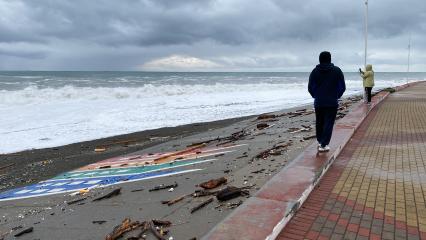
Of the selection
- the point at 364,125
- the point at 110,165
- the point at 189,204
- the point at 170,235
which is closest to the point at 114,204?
the point at 189,204

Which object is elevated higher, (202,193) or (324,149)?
(324,149)

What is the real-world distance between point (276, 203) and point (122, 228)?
181cm

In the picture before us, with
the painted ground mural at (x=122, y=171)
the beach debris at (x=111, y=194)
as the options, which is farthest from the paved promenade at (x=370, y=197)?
the beach debris at (x=111, y=194)

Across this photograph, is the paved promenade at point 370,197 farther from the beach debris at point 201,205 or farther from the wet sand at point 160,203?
the beach debris at point 201,205

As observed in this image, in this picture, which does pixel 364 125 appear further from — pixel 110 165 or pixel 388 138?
pixel 110 165

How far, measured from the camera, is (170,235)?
14.6 ft

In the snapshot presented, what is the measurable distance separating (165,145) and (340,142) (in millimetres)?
6113

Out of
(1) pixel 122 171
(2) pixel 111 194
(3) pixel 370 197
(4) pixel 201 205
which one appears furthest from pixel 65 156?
(3) pixel 370 197

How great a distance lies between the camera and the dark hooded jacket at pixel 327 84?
278 inches

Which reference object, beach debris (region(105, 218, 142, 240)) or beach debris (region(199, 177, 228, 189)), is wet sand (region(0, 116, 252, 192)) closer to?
beach debris (region(199, 177, 228, 189))

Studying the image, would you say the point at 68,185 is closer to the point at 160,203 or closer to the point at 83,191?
the point at 83,191

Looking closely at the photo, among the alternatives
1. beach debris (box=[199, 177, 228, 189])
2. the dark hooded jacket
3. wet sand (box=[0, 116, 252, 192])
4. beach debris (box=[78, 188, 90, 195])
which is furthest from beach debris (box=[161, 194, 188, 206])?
wet sand (box=[0, 116, 252, 192])

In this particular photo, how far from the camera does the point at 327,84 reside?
23.4 ft

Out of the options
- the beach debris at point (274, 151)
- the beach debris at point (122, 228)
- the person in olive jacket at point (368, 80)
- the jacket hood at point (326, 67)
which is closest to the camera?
the beach debris at point (122, 228)
